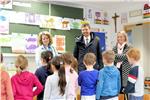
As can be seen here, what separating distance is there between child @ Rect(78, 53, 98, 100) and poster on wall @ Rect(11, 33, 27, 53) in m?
2.15

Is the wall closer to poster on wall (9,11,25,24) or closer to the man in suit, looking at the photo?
poster on wall (9,11,25,24)

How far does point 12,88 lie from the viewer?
9.17 ft

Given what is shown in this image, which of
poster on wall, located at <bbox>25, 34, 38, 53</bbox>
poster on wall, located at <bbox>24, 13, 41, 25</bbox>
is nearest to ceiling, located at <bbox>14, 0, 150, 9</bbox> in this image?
poster on wall, located at <bbox>24, 13, 41, 25</bbox>

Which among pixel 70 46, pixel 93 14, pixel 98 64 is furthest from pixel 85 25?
pixel 93 14

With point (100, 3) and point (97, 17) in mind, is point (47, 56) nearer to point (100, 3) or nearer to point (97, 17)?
point (100, 3)

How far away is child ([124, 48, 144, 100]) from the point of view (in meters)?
2.92

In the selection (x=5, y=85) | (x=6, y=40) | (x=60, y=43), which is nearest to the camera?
(x=5, y=85)

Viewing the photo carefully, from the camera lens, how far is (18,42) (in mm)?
4781

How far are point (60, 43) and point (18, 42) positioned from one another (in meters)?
0.89

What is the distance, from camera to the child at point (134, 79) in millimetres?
2920

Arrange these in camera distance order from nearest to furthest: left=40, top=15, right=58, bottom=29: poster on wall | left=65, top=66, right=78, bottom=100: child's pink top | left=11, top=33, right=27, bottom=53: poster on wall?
left=65, top=66, right=78, bottom=100: child's pink top < left=11, top=33, right=27, bottom=53: poster on wall < left=40, top=15, right=58, bottom=29: poster on wall

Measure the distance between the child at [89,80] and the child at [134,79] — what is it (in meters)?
0.37

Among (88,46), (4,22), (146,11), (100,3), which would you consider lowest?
(88,46)

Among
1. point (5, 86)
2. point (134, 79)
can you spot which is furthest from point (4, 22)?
point (134, 79)
